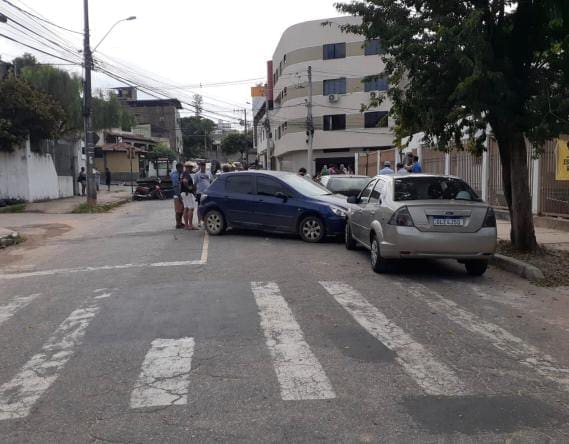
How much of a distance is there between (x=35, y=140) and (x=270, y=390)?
24.3 metres

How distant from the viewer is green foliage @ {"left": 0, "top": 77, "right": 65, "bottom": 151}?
23016mm

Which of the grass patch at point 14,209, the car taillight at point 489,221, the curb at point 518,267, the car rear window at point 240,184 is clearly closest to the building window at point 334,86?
A: the grass patch at point 14,209

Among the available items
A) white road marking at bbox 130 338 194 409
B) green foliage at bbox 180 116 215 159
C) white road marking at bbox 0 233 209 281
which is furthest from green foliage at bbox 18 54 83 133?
green foliage at bbox 180 116 215 159

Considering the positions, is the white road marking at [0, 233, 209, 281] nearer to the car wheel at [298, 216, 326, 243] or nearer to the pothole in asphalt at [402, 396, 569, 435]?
the car wheel at [298, 216, 326, 243]

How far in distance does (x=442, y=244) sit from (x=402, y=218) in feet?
2.20

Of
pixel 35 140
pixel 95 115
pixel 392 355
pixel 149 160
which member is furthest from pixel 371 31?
pixel 95 115

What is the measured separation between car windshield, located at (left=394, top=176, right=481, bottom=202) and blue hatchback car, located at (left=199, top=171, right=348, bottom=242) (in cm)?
309

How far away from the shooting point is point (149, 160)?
42.2 meters

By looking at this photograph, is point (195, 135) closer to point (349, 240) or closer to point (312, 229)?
point (312, 229)

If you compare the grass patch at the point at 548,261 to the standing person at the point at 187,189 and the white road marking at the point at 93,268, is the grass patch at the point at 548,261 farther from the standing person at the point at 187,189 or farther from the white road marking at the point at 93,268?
the standing person at the point at 187,189

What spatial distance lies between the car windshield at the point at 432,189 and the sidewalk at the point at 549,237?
9.47ft

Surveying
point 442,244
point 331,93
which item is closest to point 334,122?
point 331,93

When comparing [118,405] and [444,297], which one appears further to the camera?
[444,297]

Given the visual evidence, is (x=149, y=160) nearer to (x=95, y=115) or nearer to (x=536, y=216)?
(x=95, y=115)
